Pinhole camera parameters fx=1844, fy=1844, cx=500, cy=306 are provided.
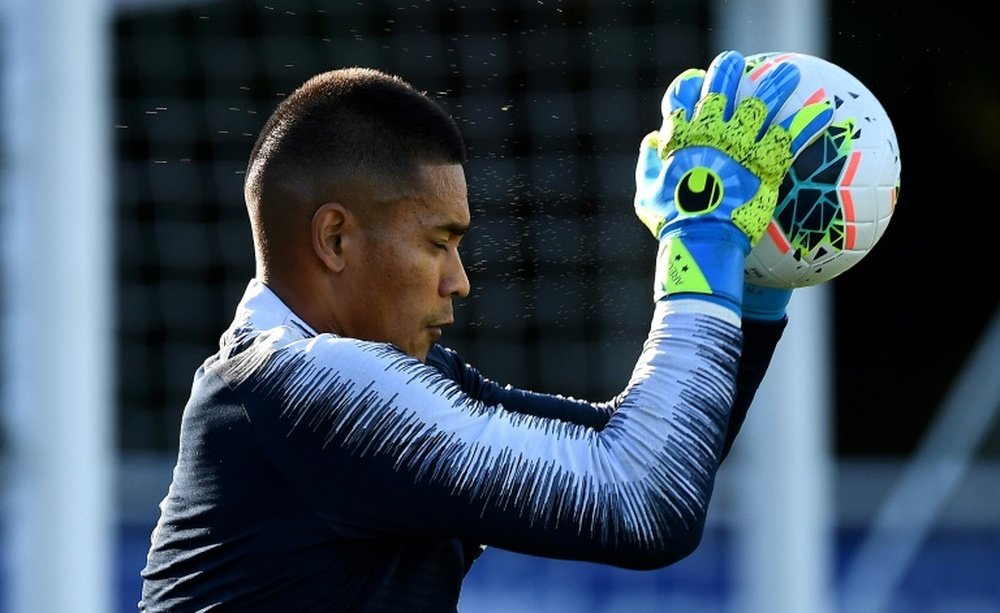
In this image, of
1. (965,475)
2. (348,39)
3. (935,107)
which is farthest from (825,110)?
(935,107)

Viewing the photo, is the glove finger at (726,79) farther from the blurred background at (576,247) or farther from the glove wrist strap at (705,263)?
the blurred background at (576,247)

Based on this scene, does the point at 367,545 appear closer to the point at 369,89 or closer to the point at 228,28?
the point at 369,89

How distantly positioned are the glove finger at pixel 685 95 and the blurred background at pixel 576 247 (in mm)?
2814

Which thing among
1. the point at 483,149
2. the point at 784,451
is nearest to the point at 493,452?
the point at 784,451

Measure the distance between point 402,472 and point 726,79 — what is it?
2.79 feet

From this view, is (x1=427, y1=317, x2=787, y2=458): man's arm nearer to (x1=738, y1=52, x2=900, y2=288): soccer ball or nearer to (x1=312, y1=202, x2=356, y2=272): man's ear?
(x1=738, y1=52, x2=900, y2=288): soccer ball

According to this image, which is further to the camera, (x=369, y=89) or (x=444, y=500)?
(x=369, y=89)

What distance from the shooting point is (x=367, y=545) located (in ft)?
9.26

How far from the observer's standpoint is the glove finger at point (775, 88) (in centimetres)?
303

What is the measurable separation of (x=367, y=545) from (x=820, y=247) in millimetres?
981

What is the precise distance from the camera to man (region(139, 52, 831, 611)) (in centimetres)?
271

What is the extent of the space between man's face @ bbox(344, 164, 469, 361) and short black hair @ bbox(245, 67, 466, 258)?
2.0 inches

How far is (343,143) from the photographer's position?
9.96 feet

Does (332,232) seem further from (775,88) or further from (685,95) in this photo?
(775,88)
